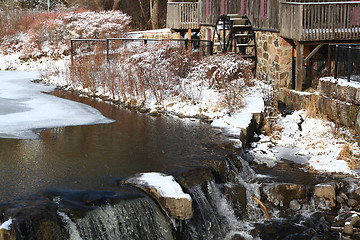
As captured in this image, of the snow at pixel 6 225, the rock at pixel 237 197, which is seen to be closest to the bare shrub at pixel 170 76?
Answer: the rock at pixel 237 197

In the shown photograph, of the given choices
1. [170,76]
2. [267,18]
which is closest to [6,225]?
[170,76]

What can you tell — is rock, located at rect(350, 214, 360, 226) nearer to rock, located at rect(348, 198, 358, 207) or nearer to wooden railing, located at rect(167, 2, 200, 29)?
rock, located at rect(348, 198, 358, 207)

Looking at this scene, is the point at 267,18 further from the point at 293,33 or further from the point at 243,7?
the point at 293,33

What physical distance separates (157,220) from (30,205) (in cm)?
196

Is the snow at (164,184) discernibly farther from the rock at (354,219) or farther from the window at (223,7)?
the window at (223,7)

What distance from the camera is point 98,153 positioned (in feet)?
33.3

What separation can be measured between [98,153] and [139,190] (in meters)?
2.31

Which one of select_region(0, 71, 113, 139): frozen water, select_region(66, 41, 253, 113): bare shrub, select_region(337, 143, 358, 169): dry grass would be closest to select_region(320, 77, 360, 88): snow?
select_region(337, 143, 358, 169): dry grass

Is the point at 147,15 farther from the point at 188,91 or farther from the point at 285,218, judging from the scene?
the point at 285,218

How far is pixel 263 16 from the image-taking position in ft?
61.7

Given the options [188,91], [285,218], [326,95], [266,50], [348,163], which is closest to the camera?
[285,218]

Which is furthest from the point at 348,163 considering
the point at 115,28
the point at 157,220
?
the point at 115,28

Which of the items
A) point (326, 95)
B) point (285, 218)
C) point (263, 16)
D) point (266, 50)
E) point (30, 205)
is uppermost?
point (263, 16)

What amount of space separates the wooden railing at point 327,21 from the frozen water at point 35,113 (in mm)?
6791
